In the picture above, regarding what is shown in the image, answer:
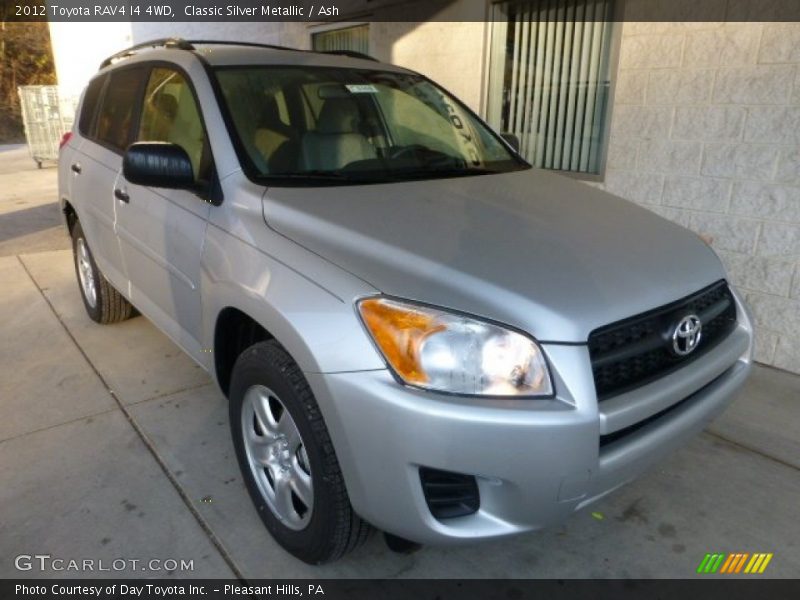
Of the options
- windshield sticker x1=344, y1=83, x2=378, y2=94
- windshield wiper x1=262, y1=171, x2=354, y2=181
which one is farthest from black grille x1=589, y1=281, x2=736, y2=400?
windshield sticker x1=344, y1=83, x2=378, y2=94

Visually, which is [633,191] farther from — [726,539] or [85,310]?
[85,310]

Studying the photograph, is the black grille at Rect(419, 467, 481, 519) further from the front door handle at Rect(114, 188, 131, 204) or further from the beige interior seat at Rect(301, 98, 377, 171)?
the front door handle at Rect(114, 188, 131, 204)

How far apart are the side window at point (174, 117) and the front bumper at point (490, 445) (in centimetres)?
138

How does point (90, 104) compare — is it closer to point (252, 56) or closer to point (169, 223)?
point (252, 56)

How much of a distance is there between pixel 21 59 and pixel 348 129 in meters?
28.0

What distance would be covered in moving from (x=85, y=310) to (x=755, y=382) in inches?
181

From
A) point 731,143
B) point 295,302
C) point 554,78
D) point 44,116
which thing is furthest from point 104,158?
point 44,116

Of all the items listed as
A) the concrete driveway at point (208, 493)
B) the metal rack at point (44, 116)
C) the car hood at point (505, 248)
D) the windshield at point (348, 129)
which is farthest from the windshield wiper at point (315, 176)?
the metal rack at point (44, 116)

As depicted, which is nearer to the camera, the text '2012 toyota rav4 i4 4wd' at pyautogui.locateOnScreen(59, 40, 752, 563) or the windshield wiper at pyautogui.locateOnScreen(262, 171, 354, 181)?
the text '2012 toyota rav4 i4 4wd' at pyautogui.locateOnScreen(59, 40, 752, 563)

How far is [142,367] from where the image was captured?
153 inches

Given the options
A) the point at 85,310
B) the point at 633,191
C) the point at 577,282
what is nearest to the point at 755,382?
the point at 633,191

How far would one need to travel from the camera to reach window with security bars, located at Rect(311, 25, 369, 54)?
23.7 ft

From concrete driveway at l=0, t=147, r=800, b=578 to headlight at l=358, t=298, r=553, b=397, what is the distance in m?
0.71

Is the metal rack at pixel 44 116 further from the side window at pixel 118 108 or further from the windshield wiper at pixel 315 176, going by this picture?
the windshield wiper at pixel 315 176
